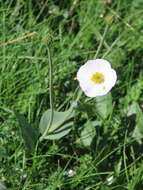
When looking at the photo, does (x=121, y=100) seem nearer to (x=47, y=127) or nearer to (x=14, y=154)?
(x=47, y=127)

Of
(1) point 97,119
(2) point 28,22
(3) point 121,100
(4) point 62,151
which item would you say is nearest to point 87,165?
(4) point 62,151

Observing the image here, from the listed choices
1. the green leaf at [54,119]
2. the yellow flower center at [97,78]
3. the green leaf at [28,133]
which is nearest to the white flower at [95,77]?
the yellow flower center at [97,78]

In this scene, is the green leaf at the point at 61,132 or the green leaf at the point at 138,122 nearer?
the green leaf at the point at 61,132

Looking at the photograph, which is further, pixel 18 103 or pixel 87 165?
pixel 18 103

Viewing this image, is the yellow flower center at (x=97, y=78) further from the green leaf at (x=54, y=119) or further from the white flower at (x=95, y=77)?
the green leaf at (x=54, y=119)

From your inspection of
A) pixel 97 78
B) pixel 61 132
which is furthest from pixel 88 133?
pixel 97 78

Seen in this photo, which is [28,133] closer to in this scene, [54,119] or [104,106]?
[54,119]
